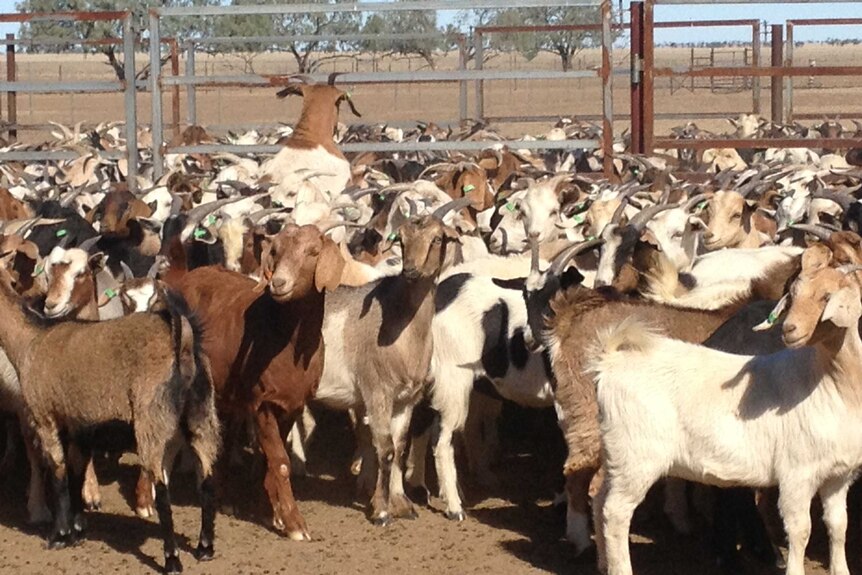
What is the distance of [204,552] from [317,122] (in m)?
5.78

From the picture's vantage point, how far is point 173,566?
22.4 ft

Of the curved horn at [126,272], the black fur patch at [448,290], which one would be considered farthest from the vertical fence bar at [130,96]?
the black fur patch at [448,290]

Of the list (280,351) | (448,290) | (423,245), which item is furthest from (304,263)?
(448,290)

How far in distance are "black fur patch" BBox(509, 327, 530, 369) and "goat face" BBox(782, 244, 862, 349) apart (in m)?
2.41

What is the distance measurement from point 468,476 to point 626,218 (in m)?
2.14

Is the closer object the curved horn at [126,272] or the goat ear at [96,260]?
the goat ear at [96,260]

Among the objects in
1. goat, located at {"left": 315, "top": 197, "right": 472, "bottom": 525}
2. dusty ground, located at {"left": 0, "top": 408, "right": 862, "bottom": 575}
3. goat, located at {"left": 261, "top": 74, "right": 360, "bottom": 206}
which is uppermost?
goat, located at {"left": 261, "top": 74, "right": 360, "bottom": 206}

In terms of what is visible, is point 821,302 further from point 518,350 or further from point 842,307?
point 518,350

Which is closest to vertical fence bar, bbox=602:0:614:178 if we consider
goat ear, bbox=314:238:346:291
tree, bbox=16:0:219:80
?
goat ear, bbox=314:238:346:291

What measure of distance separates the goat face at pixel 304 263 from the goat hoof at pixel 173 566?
132 centimetres

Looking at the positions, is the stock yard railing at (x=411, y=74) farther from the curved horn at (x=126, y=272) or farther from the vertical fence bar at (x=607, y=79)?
the curved horn at (x=126, y=272)

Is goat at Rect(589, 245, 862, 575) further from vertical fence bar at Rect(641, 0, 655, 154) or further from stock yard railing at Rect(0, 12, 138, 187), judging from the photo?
stock yard railing at Rect(0, 12, 138, 187)

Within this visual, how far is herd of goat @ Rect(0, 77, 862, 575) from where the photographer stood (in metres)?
6.01

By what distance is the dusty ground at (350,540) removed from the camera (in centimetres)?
701
